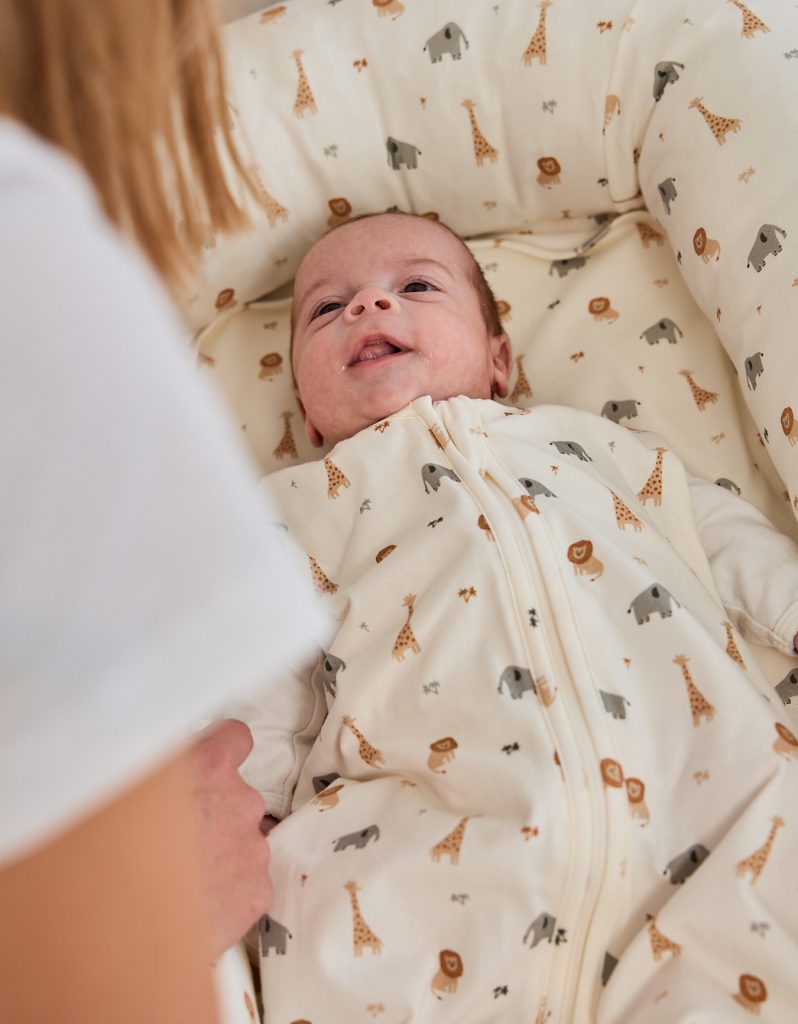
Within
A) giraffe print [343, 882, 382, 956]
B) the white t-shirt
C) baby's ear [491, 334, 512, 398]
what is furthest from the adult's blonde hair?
baby's ear [491, 334, 512, 398]

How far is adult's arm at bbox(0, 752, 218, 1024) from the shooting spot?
47 cm

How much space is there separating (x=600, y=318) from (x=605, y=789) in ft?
2.79

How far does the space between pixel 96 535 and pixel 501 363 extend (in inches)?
49.4

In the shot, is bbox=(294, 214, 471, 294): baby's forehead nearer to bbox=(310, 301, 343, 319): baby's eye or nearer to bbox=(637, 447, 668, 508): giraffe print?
bbox=(310, 301, 343, 319): baby's eye

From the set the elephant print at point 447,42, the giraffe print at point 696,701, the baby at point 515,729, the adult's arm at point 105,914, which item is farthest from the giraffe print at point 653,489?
the adult's arm at point 105,914

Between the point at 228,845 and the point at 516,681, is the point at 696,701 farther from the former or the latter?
the point at 228,845

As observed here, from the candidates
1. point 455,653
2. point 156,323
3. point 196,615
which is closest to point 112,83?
point 156,323

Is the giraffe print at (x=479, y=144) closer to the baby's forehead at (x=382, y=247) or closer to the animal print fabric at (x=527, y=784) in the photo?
the baby's forehead at (x=382, y=247)

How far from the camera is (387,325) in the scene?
4.62 ft

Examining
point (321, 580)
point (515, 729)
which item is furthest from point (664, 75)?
point (515, 729)

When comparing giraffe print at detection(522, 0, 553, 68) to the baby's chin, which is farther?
giraffe print at detection(522, 0, 553, 68)

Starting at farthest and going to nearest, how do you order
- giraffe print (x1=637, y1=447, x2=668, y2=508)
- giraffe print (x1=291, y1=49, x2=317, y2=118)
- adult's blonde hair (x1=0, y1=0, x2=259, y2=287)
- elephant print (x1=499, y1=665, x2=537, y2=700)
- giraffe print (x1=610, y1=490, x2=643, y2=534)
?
giraffe print (x1=291, y1=49, x2=317, y2=118) → giraffe print (x1=637, y1=447, x2=668, y2=508) → giraffe print (x1=610, y1=490, x2=643, y2=534) → elephant print (x1=499, y1=665, x2=537, y2=700) → adult's blonde hair (x1=0, y1=0, x2=259, y2=287)

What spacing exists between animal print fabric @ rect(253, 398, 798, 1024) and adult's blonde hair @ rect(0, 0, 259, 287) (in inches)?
22.0

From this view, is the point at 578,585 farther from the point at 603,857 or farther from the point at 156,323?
the point at 156,323
